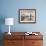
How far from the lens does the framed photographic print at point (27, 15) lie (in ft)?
14.5

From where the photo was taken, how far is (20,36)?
389cm

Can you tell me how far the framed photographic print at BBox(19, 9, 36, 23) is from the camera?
4.41 m

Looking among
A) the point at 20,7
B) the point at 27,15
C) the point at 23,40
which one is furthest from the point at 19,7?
the point at 23,40

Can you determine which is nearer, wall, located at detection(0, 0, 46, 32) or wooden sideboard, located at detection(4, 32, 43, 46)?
wooden sideboard, located at detection(4, 32, 43, 46)

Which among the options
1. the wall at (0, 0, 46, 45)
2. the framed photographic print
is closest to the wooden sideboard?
the wall at (0, 0, 46, 45)

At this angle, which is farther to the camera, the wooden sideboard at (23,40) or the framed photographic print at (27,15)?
the framed photographic print at (27,15)

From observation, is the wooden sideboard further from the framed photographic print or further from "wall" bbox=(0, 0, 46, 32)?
the framed photographic print

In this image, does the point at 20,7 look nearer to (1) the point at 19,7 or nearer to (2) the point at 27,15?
(1) the point at 19,7

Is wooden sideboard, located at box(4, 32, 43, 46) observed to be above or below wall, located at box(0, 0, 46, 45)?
below

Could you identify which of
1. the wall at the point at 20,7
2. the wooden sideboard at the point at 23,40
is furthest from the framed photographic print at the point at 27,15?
the wooden sideboard at the point at 23,40

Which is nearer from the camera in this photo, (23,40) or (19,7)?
(23,40)

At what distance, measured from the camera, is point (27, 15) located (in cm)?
443

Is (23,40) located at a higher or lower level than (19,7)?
lower

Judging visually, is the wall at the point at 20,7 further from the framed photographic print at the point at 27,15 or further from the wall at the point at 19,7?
the framed photographic print at the point at 27,15
